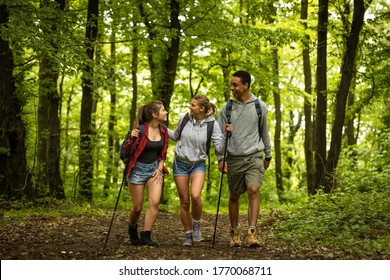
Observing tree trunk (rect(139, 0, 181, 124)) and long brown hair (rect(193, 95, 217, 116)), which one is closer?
long brown hair (rect(193, 95, 217, 116))

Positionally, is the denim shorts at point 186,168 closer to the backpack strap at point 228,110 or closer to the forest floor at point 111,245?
the backpack strap at point 228,110

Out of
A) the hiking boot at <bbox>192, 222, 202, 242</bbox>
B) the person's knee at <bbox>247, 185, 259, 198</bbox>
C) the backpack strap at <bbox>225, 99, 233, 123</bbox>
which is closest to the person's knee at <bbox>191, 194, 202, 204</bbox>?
the hiking boot at <bbox>192, 222, 202, 242</bbox>

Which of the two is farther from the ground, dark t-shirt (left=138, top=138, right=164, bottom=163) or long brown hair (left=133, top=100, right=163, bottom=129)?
long brown hair (left=133, top=100, right=163, bottom=129)

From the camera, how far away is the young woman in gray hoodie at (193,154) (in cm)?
745

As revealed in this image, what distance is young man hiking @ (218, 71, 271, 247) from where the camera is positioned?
7.45 meters

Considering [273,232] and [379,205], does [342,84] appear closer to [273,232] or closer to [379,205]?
[379,205]

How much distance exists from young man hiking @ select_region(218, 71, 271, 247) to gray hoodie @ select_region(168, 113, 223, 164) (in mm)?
155

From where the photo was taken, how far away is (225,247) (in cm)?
747

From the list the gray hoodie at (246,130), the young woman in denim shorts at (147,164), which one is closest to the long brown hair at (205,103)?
the gray hoodie at (246,130)

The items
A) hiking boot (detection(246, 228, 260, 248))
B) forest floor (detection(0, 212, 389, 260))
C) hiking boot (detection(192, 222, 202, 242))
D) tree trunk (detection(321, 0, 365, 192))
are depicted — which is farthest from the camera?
tree trunk (detection(321, 0, 365, 192))

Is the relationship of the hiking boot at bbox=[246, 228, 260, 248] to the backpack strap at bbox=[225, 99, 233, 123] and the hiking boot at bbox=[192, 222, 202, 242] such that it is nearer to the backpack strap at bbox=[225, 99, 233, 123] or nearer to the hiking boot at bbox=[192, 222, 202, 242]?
the hiking boot at bbox=[192, 222, 202, 242]

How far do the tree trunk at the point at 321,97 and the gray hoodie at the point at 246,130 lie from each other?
5.60 meters
